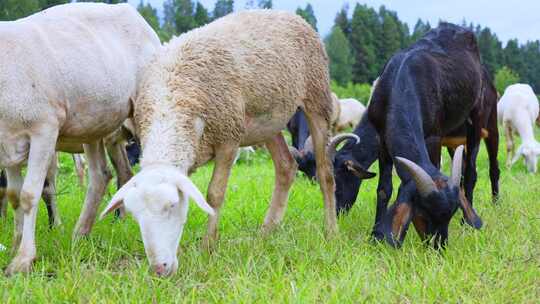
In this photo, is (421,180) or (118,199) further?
(421,180)

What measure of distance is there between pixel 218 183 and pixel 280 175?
131cm

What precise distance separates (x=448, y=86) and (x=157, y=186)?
307cm

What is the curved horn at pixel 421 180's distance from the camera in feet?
13.7

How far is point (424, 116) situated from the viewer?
5160 millimetres

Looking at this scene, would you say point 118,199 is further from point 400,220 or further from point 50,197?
point 50,197

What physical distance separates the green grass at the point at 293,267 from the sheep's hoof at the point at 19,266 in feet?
0.22

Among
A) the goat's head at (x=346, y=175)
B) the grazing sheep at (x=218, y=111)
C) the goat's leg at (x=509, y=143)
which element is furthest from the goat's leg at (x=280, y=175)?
the goat's leg at (x=509, y=143)

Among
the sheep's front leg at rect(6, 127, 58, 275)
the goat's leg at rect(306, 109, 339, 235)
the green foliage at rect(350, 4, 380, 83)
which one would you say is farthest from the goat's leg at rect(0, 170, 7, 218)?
the green foliage at rect(350, 4, 380, 83)

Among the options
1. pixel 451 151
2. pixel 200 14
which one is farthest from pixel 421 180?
pixel 200 14

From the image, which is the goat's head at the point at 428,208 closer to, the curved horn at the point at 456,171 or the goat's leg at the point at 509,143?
the curved horn at the point at 456,171

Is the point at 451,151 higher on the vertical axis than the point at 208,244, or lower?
lower

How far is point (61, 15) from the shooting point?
4.98 m

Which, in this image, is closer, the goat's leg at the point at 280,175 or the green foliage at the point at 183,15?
the goat's leg at the point at 280,175

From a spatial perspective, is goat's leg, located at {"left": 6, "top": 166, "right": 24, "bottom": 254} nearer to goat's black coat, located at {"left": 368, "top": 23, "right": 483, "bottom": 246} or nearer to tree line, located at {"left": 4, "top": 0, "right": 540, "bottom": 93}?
goat's black coat, located at {"left": 368, "top": 23, "right": 483, "bottom": 246}
